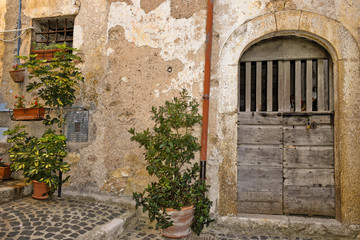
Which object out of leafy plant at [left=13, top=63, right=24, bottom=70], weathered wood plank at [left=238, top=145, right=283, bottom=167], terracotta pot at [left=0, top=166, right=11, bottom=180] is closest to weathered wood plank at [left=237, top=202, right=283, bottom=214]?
weathered wood plank at [left=238, top=145, right=283, bottom=167]

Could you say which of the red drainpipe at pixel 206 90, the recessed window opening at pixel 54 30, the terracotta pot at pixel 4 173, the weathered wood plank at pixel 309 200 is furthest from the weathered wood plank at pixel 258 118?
the terracotta pot at pixel 4 173

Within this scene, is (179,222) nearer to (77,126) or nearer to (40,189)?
(40,189)

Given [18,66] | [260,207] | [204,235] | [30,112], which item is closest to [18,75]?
[18,66]

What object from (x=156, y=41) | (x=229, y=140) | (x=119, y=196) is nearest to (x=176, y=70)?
(x=156, y=41)

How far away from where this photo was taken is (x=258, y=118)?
12.3ft

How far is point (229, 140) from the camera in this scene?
361 centimetres

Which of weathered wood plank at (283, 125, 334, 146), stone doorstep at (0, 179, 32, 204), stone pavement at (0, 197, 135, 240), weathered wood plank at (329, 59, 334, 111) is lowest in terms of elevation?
stone pavement at (0, 197, 135, 240)

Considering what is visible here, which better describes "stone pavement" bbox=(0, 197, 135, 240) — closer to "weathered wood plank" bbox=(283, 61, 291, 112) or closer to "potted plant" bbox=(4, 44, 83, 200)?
"potted plant" bbox=(4, 44, 83, 200)

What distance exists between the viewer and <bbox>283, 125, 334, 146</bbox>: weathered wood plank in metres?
3.57

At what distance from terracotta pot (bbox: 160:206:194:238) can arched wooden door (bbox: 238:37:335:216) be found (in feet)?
3.29

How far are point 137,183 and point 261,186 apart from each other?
191 cm

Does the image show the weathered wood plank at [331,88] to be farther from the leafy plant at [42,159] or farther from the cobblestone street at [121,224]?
the leafy plant at [42,159]

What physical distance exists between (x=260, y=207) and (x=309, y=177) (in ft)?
2.76

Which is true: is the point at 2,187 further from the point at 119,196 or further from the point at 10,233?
the point at 119,196
